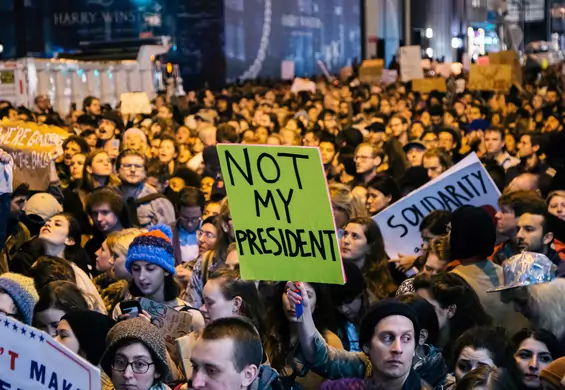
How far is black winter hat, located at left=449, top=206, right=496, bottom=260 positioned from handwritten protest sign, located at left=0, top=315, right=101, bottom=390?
3231mm

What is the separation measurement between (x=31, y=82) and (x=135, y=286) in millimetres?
18247

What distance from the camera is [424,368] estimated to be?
5.18m

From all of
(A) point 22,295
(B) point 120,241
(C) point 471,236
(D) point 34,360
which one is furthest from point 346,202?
(D) point 34,360

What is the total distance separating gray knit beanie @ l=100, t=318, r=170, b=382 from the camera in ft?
15.9

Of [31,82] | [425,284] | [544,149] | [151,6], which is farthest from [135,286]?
[151,6]

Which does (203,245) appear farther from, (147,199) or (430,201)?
(430,201)

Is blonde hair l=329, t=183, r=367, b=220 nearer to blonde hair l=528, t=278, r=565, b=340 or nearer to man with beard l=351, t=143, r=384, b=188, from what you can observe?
man with beard l=351, t=143, r=384, b=188

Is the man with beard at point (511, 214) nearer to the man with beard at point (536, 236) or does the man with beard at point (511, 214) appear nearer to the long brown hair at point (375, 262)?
the man with beard at point (536, 236)

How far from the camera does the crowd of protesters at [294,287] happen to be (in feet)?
16.0

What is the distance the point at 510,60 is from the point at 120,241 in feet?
64.3

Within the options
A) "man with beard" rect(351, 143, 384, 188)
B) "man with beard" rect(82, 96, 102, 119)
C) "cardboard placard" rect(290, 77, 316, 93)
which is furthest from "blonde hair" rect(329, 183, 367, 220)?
"cardboard placard" rect(290, 77, 316, 93)

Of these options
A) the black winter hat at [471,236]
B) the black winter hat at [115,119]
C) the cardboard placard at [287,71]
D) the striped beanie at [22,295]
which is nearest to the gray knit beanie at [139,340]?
the striped beanie at [22,295]

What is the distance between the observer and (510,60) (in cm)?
2586

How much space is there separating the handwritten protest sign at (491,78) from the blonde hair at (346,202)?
1627 centimetres
